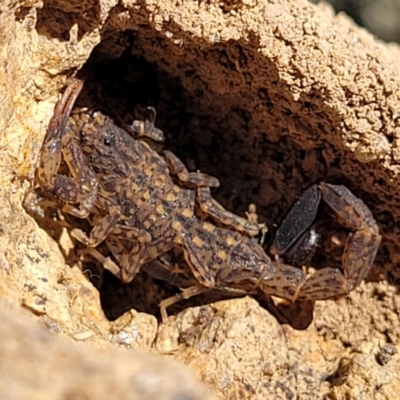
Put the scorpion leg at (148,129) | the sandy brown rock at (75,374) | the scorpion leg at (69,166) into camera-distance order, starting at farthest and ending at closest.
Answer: the scorpion leg at (148,129)
the scorpion leg at (69,166)
the sandy brown rock at (75,374)

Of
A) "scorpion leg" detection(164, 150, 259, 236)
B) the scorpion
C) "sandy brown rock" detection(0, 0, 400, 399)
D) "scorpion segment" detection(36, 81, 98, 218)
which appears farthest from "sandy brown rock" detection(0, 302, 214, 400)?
"scorpion leg" detection(164, 150, 259, 236)

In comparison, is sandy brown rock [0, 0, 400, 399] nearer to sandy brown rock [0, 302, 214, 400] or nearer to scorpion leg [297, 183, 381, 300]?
scorpion leg [297, 183, 381, 300]

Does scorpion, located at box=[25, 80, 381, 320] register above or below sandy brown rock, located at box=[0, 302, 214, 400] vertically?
below

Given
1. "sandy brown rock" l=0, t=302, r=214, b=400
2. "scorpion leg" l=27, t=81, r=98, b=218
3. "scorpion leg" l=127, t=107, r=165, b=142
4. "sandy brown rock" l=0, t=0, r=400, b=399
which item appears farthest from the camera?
"scorpion leg" l=127, t=107, r=165, b=142

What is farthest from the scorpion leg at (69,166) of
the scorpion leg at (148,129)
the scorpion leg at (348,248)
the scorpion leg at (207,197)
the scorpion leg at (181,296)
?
the scorpion leg at (348,248)

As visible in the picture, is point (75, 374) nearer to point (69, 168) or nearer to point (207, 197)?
point (69, 168)

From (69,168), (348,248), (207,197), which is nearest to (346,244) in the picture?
(348,248)

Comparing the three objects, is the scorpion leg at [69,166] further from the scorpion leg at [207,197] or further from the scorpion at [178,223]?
the scorpion leg at [207,197]
